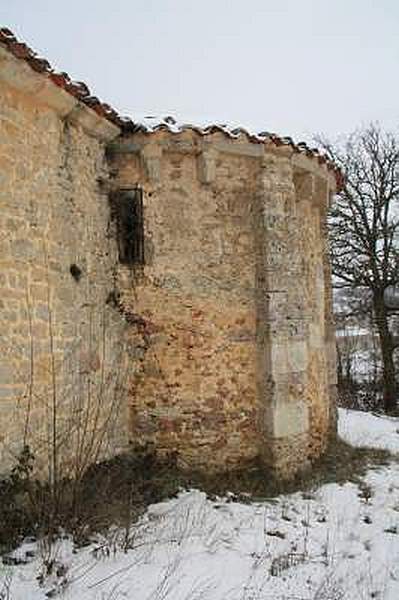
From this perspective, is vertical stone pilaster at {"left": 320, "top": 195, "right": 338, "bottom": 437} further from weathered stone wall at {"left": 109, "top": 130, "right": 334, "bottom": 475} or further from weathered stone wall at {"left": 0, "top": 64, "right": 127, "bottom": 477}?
weathered stone wall at {"left": 0, "top": 64, "right": 127, "bottom": 477}

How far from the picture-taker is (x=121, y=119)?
6.82 m

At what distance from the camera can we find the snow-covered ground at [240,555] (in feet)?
13.3

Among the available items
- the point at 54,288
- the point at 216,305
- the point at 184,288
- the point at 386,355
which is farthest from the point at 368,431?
the point at 54,288

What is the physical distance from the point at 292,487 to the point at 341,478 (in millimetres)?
886

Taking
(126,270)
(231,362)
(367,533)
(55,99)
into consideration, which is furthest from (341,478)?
(55,99)

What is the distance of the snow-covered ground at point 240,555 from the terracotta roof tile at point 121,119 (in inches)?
153

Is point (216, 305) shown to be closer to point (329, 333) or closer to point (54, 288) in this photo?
point (54, 288)

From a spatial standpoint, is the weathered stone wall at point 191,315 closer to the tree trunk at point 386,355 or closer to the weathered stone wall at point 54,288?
the weathered stone wall at point 54,288

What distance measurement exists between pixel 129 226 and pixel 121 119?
1240 millimetres

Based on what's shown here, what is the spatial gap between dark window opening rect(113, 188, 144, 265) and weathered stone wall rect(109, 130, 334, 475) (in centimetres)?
12

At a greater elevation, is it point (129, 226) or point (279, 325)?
point (129, 226)

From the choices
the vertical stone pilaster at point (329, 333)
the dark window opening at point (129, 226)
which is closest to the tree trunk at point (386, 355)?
the vertical stone pilaster at point (329, 333)

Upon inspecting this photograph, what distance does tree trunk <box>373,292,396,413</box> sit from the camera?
55.1ft

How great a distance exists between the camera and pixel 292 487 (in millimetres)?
6961
